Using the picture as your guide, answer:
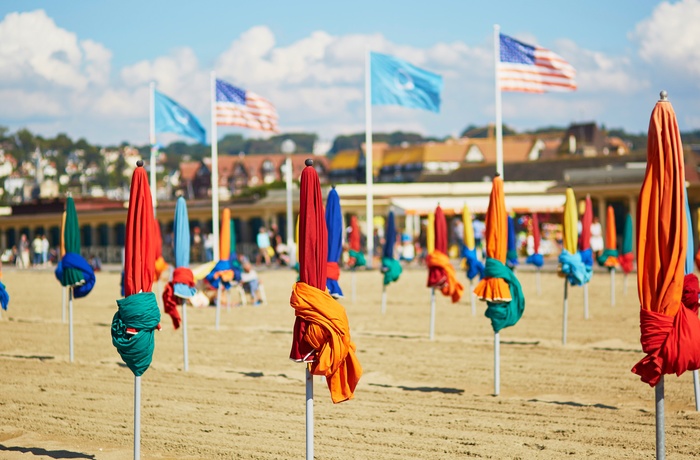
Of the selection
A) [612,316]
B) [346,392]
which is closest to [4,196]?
[612,316]

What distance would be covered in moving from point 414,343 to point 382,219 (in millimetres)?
38368

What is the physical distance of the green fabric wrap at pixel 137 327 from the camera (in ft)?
31.7

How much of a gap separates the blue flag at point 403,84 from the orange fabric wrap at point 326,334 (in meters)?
24.0

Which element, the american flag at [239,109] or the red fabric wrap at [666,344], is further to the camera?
the american flag at [239,109]

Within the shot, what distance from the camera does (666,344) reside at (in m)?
7.93

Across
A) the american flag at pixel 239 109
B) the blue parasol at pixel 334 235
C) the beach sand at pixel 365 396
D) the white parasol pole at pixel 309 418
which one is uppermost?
the american flag at pixel 239 109

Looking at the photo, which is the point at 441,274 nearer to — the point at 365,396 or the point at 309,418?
the point at 365,396

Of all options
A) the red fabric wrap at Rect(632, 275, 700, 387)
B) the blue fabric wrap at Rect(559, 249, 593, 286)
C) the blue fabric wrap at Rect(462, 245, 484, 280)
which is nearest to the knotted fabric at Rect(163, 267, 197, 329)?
the blue fabric wrap at Rect(559, 249, 593, 286)

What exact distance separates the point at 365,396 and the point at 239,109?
58.3ft

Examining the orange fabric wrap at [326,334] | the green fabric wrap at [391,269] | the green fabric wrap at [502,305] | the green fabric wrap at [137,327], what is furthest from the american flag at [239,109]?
the orange fabric wrap at [326,334]

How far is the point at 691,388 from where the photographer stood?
44.4 feet

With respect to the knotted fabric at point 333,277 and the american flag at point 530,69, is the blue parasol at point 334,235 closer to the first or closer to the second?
the knotted fabric at point 333,277

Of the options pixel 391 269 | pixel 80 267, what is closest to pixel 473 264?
pixel 391 269

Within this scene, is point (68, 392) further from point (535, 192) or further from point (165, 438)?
point (535, 192)
